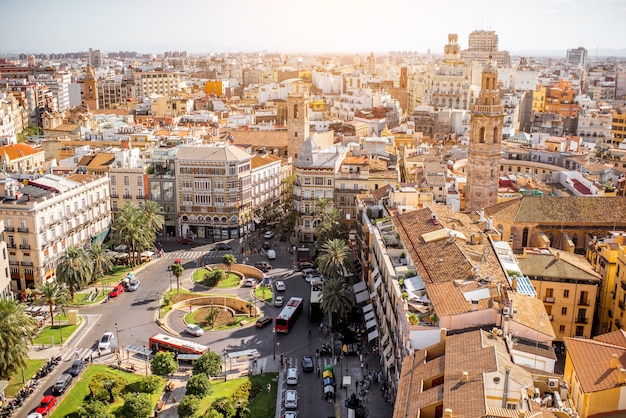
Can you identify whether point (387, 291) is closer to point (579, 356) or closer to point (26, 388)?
point (579, 356)

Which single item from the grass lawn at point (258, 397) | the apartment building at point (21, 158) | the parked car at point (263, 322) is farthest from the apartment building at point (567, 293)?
the apartment building at point (21, 158)

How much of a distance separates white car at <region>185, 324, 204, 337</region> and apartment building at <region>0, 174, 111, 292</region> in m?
23.8

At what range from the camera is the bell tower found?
129 metres

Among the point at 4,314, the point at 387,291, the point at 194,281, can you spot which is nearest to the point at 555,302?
the point at 387,291

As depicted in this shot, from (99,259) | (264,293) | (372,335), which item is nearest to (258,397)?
(372,335)

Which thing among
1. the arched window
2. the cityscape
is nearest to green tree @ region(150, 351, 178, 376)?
the cityscape

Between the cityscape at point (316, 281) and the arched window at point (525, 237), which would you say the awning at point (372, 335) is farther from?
the arched window at point (525, 237)

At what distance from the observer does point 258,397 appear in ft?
194

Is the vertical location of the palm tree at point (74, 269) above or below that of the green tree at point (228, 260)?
above

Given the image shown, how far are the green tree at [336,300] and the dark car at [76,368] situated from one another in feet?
82.3

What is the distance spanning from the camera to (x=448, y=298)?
50.8m

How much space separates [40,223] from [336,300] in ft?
132

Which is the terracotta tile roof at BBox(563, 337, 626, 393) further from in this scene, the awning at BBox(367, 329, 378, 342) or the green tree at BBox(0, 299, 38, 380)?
the green tree at BBox(0, 299, 38, 380)

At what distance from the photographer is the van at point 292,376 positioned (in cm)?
6066
